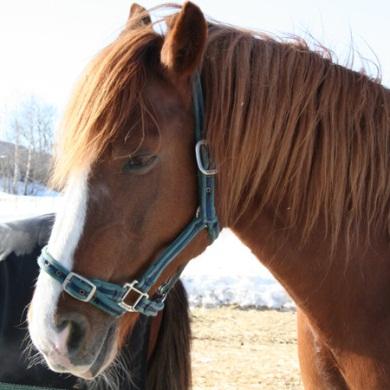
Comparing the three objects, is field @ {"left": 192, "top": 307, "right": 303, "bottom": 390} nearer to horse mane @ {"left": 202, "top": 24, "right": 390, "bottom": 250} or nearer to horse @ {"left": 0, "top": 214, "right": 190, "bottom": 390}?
horse @ {"left": 0, "top": 214, "right": 190, "bottom": 390}

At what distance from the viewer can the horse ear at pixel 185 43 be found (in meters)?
1.86

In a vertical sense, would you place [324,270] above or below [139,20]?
below

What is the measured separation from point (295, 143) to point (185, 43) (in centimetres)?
52

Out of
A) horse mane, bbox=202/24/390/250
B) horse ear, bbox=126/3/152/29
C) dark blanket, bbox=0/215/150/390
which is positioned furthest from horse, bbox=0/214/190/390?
horse ear, bbox=126/3/152/29

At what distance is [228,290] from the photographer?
967 centimetres

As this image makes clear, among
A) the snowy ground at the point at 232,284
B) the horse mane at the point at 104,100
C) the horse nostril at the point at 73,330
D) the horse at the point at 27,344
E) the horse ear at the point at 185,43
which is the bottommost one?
the snowy ground at the point at 232,284

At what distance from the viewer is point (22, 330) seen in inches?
105

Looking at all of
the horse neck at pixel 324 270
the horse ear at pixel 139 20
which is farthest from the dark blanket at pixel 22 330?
the horse ear at pixel 139 20

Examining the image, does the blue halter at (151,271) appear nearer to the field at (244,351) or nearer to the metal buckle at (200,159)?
the metal buckle at (200,159)

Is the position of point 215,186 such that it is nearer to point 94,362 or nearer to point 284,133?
point 284,133

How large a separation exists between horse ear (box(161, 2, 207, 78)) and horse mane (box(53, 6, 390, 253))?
0.28 feet

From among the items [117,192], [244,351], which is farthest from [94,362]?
[244,351]

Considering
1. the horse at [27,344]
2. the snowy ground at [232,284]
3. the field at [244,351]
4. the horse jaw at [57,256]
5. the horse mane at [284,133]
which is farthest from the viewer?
the snowy ground at [232,284]

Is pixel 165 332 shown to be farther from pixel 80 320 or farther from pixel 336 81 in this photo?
pixel 336 81
